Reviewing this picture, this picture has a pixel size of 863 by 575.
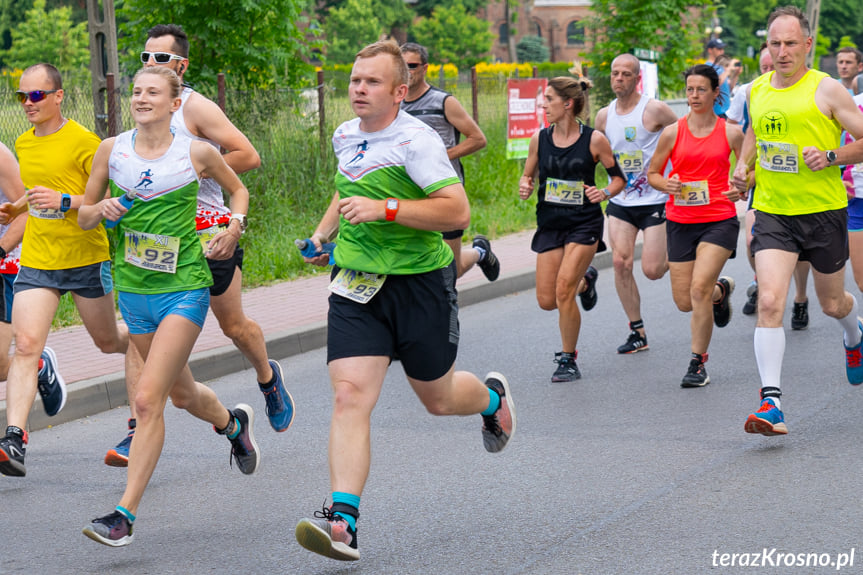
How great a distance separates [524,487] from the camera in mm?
5461

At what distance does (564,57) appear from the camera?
10719 centimetres

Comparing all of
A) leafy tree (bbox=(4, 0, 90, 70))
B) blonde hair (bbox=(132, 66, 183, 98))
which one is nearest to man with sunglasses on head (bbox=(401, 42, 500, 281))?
blonde hair (bbox=(132, 66, 183, 98))

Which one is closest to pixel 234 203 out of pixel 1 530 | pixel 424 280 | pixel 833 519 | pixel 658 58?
pixel 424 280

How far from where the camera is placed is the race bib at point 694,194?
755cm

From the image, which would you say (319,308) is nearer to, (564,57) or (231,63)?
(231,63)

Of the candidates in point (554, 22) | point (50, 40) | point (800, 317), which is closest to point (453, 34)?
point (554, 22)

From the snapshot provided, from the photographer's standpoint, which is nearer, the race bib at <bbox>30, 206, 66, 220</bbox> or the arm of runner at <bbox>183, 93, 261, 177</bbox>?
the arm of runner at <bbox>183, 93, 261, 177</bbox>

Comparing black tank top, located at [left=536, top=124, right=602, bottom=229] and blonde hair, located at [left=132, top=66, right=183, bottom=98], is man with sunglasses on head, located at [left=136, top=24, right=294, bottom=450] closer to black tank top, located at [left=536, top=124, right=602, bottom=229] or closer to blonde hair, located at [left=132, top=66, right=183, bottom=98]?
blonde hair, located at [left=132, top=66, right=183, bottom=98]

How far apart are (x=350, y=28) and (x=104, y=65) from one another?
62653 millimetres

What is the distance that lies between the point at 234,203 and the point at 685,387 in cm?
332

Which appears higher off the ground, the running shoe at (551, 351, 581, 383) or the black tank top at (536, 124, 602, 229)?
the black tank top at (536, 124, 602, 229)

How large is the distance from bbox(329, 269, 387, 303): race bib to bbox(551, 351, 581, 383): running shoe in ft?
11.2

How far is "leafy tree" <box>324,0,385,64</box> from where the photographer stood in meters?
72.4

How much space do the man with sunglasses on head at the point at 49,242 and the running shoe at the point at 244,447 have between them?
1.78 ft
